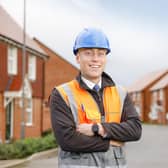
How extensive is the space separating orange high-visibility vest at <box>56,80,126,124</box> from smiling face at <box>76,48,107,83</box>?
3.7 inches

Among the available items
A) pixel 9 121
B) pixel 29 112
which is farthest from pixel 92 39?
pixel 29 112

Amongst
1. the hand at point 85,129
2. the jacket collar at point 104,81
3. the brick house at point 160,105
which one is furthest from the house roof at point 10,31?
the brick house at point 160,105

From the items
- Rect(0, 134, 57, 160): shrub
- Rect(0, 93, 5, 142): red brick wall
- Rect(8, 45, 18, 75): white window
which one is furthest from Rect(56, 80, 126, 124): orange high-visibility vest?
Rect(8, 45, 18, 75): white window

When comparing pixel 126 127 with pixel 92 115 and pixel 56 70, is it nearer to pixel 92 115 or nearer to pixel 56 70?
pixel 92 115

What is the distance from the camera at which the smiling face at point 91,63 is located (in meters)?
3.43

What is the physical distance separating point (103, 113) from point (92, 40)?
47 centimetres

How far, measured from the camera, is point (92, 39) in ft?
11.2

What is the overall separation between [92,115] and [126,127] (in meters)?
0.24

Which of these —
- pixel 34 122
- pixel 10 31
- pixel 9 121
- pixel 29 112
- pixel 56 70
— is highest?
pixel 10 31

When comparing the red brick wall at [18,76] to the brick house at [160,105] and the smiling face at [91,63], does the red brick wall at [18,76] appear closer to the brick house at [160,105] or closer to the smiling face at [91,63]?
the smiling face at [91,63]

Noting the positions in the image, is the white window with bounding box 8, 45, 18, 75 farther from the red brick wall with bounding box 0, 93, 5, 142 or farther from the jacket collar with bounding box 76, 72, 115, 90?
the jacket collar with bounding box 76, 72, 115, 90

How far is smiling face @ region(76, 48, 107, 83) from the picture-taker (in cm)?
343

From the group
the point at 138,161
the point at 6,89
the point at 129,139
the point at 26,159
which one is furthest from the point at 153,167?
the point at 129,139

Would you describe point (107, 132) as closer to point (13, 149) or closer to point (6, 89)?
point (13, 149)
